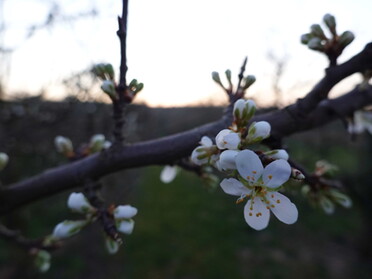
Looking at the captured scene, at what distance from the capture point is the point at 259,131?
779 millimetres

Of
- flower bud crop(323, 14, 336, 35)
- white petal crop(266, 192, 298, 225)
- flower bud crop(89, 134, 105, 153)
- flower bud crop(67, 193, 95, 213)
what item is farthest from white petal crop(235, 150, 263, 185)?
flower bud crop(89, 134, 105, 153)

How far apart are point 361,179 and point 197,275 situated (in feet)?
8.74

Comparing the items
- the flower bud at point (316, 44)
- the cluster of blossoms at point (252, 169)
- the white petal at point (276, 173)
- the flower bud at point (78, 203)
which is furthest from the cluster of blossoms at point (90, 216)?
the flower bud at point (316, 44)

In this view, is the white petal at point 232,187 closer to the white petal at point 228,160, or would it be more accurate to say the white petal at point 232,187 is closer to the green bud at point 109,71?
the white petal at point 228,160

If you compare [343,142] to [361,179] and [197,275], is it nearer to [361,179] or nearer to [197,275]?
[361,179]

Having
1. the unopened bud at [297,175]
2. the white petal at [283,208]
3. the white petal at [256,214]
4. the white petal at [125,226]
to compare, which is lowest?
the white petal at [125,226]

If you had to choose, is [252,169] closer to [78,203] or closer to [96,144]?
[78,203]

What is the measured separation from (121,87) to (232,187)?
0.44m

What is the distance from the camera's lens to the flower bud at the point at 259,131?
77cm

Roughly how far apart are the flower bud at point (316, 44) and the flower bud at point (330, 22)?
0.06 meters

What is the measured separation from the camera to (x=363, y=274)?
4.74 meters

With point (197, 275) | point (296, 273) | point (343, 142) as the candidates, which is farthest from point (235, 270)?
point (343, 142)

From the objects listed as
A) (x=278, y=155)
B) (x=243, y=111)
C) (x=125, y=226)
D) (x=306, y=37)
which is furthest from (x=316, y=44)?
(x=125, y=226)

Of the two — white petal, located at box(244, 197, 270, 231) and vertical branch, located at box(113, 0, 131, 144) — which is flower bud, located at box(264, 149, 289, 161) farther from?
vertical branch, located at box(113, 0, 131, 144)
